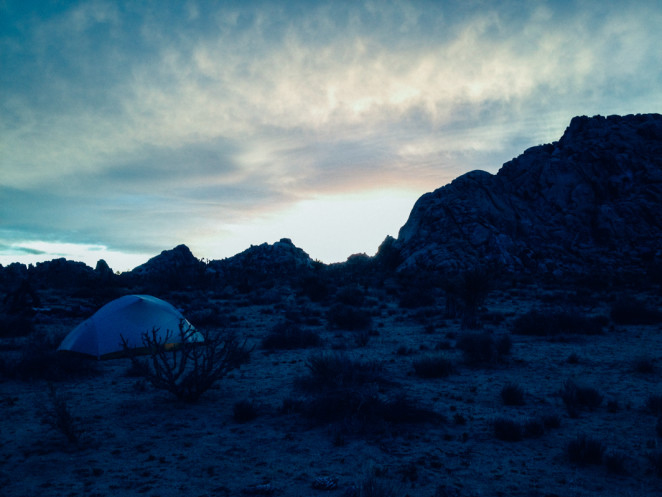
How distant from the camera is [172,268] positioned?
57.7 m

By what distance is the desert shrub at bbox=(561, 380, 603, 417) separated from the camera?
8.30 meters

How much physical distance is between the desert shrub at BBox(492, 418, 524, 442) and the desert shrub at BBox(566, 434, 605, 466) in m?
0.82

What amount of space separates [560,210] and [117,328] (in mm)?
49468

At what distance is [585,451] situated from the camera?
6.02 meters

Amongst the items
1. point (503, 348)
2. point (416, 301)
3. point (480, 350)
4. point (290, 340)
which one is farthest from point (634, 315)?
point (290, 340)

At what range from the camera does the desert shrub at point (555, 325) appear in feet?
53.6

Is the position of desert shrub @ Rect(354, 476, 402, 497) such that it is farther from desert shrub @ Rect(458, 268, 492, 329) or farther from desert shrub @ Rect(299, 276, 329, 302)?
desert shrub @ Rect(299, 276, 329, 302)

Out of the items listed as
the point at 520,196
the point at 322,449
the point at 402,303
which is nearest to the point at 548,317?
the point at 402,303

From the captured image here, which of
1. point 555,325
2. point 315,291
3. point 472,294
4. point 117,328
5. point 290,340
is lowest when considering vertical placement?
point 555,325

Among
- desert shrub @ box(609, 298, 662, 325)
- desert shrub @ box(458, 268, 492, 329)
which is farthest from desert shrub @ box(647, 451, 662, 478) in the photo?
desert shrub @ box(609, 298, 662, 325)

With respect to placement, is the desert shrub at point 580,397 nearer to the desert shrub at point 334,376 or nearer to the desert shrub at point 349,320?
the desert shrub at point 334,376

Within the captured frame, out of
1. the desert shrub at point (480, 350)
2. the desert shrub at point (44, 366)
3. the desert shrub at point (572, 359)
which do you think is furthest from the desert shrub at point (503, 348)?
the desert shrub at point (44, 366)

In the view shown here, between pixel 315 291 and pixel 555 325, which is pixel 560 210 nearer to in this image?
pixel 315 291

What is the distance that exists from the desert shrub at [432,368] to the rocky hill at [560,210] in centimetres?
3201
